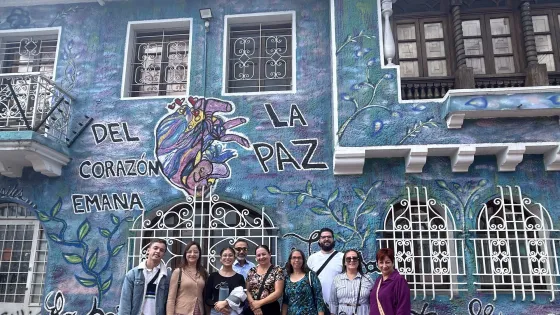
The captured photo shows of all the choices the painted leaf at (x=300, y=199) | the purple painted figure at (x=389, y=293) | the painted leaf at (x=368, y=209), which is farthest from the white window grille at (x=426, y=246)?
the purple painted figure at (x=389, y=293)

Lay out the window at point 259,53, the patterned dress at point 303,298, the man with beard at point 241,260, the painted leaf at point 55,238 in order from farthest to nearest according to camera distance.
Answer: the window at point 259,53, the painted leaf at point 55,238, the man with beard at point 241,260, the patterned dress at point 303,298

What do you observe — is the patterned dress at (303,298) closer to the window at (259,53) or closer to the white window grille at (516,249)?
the white window grille at (516,249)

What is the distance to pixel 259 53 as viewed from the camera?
835 cm

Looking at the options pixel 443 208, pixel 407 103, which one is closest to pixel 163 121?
pixel 407 103

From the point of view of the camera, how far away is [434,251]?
6.95 metres

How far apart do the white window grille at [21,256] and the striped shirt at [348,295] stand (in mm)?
5104

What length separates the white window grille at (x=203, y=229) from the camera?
7367 mm

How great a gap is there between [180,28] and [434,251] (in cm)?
568

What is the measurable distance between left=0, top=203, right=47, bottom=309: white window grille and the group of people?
3533 mm

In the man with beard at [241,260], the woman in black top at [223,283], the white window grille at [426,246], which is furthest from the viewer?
the white window grille at [426,246]

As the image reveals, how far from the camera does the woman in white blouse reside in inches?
201

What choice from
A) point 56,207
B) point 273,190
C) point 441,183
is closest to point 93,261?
point 56,207

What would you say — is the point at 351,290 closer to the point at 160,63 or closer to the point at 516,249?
the point at 516,249

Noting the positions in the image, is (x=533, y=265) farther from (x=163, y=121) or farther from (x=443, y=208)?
(x=163, y=121)
